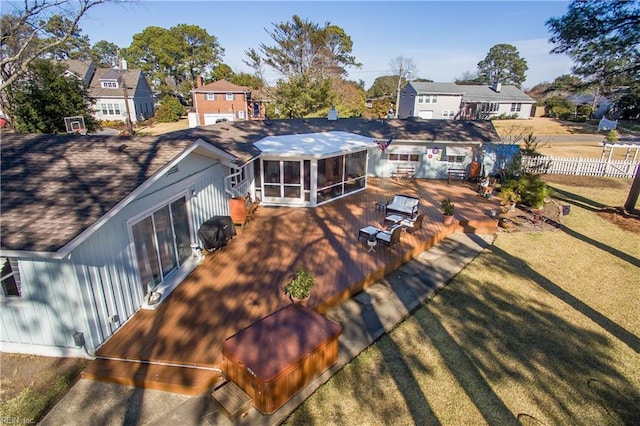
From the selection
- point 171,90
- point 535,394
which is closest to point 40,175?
point 535,394

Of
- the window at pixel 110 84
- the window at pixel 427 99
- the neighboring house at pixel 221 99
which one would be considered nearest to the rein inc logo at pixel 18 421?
the neighboring house at pixel 221 99

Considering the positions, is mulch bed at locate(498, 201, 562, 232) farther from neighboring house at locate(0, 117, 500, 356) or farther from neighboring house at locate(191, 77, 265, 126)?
neighboring house at locate(191, 77, 265, 126)

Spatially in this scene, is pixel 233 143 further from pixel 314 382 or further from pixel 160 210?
pixel 314 382

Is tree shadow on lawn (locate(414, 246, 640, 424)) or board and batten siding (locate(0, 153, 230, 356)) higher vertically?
board and batten siding (locate(0, 153, 230, 356))

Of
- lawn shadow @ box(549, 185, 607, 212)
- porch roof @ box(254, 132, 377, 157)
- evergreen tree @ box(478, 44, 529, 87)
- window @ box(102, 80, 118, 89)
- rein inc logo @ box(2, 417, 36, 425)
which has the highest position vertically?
evergreen tree @ box(478, 44, 529, 87)

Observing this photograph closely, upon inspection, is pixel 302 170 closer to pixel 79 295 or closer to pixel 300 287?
pixel 300 287

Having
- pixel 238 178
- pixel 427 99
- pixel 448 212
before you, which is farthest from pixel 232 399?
pixel 427 99

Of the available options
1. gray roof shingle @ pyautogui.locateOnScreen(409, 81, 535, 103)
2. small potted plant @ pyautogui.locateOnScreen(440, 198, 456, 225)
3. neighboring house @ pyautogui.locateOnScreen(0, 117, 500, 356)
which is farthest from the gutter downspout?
gray roof shingle @ pyautogui.locateOnScreen(409, 81, 535, 103)
